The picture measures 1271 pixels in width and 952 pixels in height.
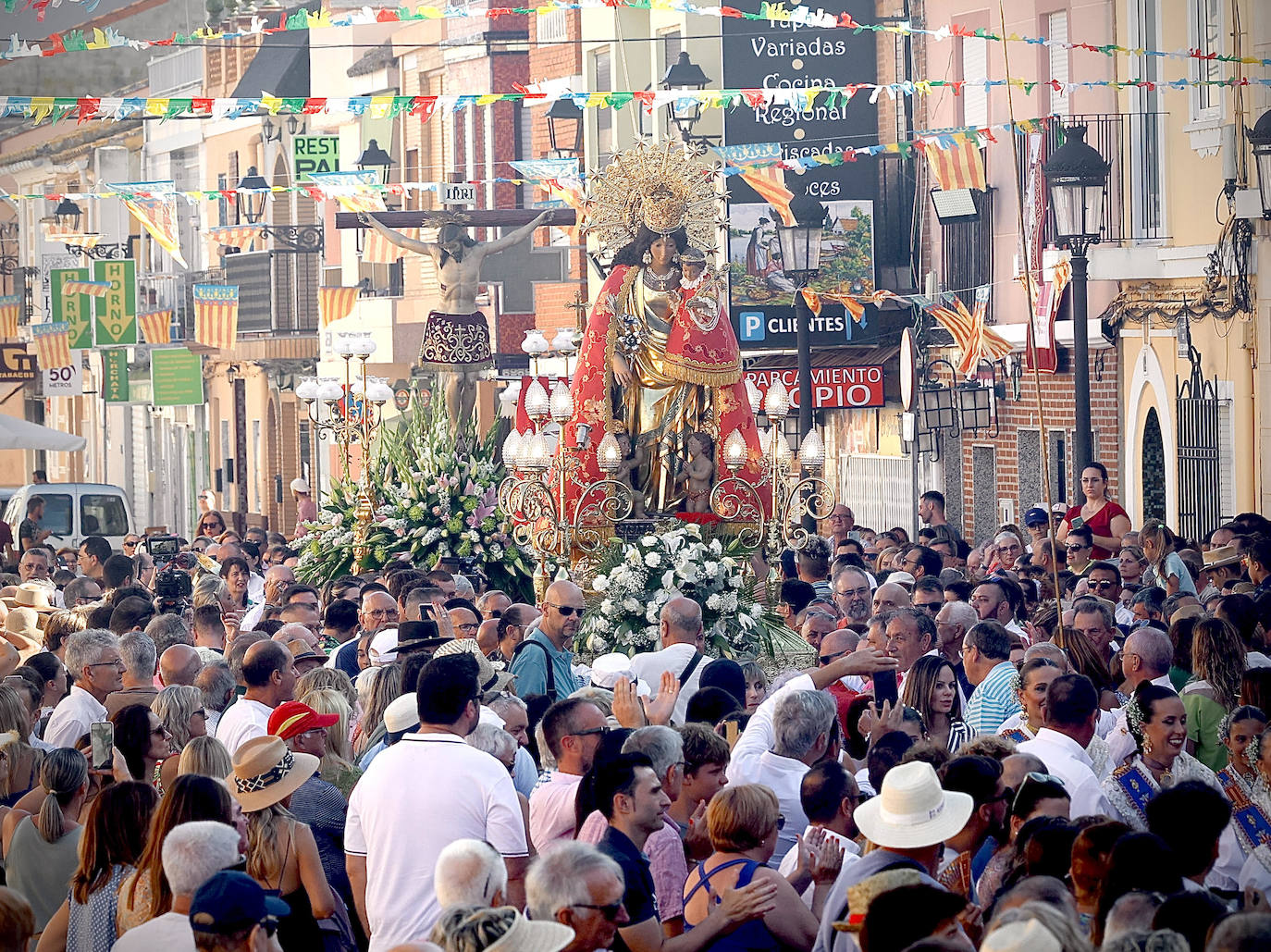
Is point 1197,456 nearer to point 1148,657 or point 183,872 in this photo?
point 1148,657

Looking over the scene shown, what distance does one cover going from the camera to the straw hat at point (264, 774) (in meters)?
6.96

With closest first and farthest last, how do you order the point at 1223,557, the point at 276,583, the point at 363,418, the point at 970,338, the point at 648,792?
the point at 648,792 → the point at 1223,557 → the point at 276,583 → the point at 363,418 → the point at 970,338

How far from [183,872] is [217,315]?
3463cm

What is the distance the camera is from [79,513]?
27.5m

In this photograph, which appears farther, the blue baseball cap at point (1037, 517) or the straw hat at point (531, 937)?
the blue baseball cap at point (1037, 517)

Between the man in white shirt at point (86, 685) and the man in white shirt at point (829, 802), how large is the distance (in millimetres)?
3746

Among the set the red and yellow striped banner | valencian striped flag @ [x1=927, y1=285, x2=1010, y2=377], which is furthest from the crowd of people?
the red and yellow striped banner

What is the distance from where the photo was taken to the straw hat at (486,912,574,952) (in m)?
5.03

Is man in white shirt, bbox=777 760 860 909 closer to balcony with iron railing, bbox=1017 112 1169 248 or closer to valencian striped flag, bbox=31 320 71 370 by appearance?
balcony with iron railing, bbox=1017 112 1169 248

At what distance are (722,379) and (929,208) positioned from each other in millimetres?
12747

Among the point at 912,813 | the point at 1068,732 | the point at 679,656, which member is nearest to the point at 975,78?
the point at 679,656

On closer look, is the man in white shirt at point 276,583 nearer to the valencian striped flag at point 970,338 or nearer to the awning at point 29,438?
the valencian striped flag at point 970,338

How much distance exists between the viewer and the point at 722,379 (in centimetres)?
1499

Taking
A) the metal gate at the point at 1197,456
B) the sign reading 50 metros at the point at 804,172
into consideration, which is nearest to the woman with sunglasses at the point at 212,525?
the sign reading 50 metros at the point at 804,172
